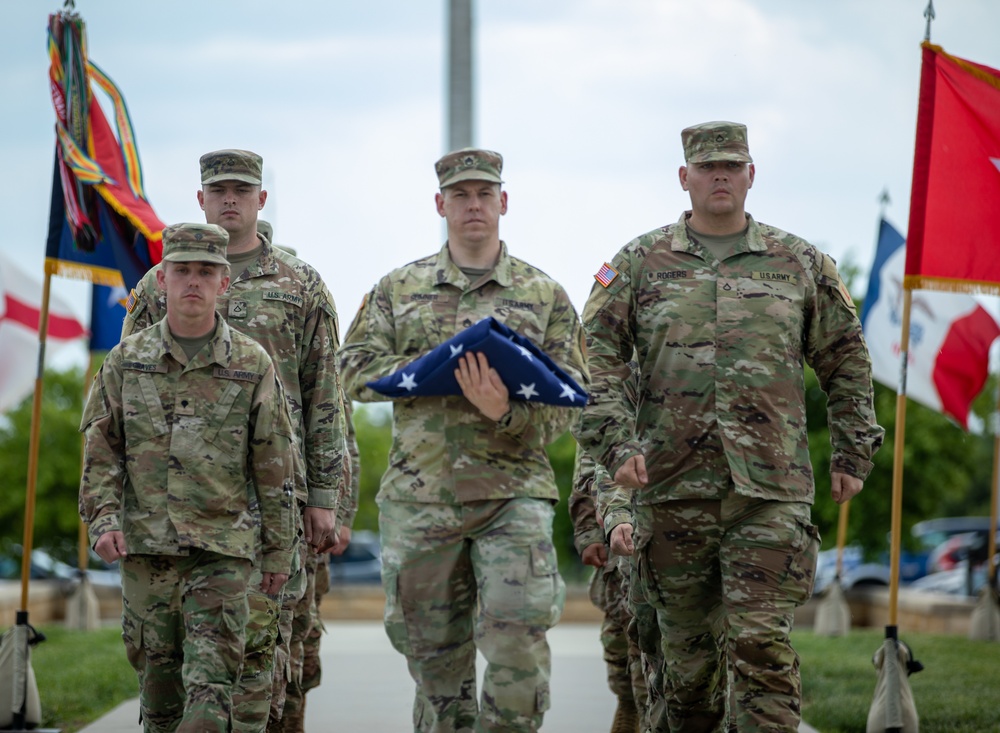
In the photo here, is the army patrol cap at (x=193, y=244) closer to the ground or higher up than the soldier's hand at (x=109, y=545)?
higher up

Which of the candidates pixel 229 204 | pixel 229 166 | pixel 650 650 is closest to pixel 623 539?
pixel 650 650

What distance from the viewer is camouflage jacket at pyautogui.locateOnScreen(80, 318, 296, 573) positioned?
5961 millimetres

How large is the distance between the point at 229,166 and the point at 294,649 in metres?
2.44

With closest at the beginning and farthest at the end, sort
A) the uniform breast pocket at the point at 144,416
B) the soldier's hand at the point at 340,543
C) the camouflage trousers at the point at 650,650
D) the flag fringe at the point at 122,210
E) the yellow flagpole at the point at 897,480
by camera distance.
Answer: the uniform breast pocket at the point at 144,416 → the camouflage trousers at the point at 650,650 → the soldier's hand at the point at 340,543 → the yellow flagpole at the point at 897,480 → the flag fringe at the point at 122,210


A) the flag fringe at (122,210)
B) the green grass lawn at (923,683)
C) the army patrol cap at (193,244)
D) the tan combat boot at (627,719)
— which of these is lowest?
the green grass lawn at (923,683)

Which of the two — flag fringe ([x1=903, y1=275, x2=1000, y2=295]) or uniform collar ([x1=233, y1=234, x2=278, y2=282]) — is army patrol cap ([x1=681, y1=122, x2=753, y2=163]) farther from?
flag fringe ([x1=903, y1=275, x2=1000, y2=295])

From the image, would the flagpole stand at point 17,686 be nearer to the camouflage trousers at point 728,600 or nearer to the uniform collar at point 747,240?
the camouflage trousers at point 728,600

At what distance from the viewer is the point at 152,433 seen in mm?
6012

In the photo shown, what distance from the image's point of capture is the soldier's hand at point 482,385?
5.71 m

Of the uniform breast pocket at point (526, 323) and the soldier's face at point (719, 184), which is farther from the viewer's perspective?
the soldier's face at point (719, 184)

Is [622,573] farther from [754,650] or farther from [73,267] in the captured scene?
[73,267]

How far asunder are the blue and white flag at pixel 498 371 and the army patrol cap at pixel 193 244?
0.84 metres

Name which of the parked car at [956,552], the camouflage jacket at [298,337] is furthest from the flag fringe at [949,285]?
the parked car at [956,552]

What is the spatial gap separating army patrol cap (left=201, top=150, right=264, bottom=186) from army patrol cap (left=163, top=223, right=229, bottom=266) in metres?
1.03
